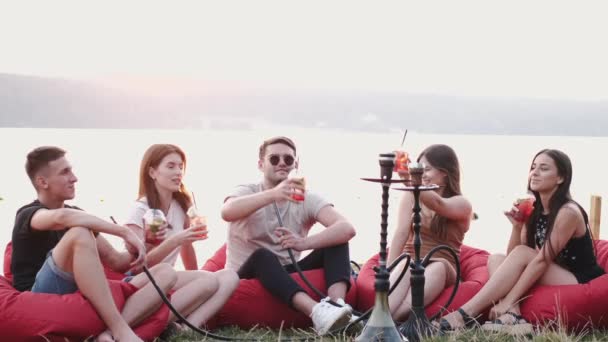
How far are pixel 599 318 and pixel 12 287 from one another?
2.80 m

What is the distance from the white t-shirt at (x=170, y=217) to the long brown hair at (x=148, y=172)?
0.04 metres

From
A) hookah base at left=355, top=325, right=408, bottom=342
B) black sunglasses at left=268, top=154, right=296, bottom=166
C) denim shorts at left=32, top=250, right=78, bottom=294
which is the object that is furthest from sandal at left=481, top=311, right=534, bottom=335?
denim shorts at left=32, top=250, right=78, bottom=294

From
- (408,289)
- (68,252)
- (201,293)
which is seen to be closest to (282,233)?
(201,293)

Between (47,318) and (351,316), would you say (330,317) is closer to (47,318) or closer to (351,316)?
(351,316)

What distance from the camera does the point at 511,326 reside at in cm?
370

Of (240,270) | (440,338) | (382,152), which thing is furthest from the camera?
(240,270)

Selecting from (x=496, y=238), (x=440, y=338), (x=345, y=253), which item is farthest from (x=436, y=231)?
(x=496, y=238)

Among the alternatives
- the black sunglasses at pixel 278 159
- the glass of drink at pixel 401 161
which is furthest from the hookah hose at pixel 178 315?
the glass of drink at pixel 401 161

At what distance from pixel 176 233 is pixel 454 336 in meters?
1.37

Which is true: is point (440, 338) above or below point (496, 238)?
above

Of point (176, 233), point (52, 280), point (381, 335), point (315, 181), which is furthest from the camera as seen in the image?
point (315, 181)

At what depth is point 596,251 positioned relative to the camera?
14.1 feet

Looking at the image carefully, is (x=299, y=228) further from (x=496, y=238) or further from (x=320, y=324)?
(x=496, y=238)

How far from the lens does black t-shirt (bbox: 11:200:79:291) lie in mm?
3373
